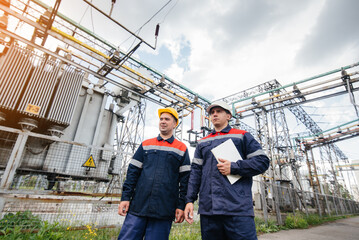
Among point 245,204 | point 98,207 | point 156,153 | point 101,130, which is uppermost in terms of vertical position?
point 101,130

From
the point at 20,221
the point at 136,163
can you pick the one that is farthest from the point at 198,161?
the point at 20,221

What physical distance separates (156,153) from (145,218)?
744mm

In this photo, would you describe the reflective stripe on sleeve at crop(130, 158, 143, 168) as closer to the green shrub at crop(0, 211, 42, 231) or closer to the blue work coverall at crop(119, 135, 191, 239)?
the blue work coverall at crop(119, 135, 191, 239)

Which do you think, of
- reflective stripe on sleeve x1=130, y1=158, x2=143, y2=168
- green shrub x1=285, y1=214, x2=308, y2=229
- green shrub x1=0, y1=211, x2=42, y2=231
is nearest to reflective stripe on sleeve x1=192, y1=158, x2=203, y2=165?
reflective stripe on sleeve x1=130, y1=158, x2=143, y2=168

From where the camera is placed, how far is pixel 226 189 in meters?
1.67

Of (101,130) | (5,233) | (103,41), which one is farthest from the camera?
(103,41)

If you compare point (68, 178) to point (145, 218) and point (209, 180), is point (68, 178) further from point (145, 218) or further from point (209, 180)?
point (209, 180)

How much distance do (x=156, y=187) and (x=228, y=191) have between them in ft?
2.68

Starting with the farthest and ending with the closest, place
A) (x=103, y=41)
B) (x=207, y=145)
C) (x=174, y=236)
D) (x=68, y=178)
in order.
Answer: (x=103, y=41) → (x=68, y=178) → (x=174, y=236) → (x=207, y=145)

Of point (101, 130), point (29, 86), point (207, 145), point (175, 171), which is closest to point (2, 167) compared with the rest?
point (29, 86)

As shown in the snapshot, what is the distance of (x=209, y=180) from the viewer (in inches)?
72.4

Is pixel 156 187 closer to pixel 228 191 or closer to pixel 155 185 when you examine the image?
pixel 155 185

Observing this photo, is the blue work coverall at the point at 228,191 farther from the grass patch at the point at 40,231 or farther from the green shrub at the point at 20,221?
the green shrub at the point at 20,221

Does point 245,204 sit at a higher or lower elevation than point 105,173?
lower
